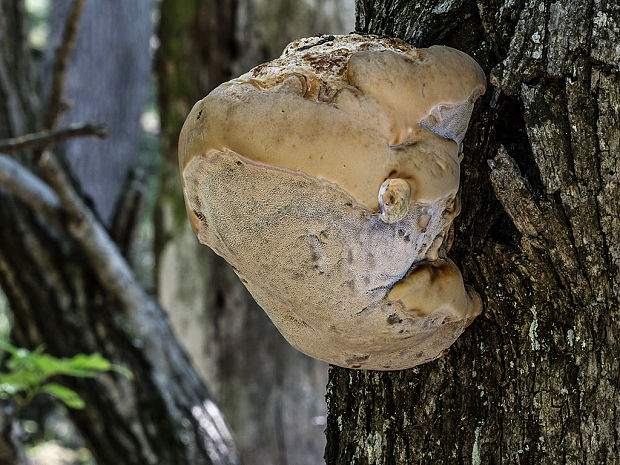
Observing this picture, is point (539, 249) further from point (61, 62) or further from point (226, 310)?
point (226, 310)

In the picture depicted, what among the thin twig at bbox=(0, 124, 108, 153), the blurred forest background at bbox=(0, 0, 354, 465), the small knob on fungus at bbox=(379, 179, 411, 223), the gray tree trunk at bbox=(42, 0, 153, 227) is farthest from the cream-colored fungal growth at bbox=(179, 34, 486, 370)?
the gray tree trunk at bbox=(42, 0, 153, 227)

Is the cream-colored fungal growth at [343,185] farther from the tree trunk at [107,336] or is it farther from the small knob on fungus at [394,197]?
the tree trunk at [107,336]

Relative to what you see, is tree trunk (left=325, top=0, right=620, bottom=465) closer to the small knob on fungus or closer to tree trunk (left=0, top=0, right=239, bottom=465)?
the small knob on fungus

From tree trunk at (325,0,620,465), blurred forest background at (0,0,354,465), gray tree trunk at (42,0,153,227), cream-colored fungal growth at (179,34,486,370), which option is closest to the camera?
cream-colored fungal growth at (179,34,486,370)

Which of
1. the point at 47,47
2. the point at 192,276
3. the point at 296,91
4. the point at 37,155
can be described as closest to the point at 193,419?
the point at 37,155

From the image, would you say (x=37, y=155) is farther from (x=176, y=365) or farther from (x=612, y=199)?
(x=612, y=199)

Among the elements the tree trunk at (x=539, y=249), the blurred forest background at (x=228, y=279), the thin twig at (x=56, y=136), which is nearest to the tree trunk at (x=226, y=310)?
the blurred forest background at (x=228, y=279)
